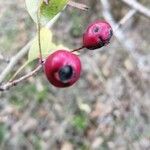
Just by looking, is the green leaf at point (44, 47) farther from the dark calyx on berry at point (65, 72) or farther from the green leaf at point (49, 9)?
the dark calyx on berry at point (65, 72)

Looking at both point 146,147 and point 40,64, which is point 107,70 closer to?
point 146,147

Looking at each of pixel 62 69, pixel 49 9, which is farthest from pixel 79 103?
pixel 62 69

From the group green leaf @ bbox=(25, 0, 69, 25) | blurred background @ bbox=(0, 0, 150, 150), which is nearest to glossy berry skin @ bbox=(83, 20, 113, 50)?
green leaf @ bbox=(25, 0, 69, 25)

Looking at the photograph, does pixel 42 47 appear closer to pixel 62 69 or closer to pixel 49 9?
pixel 49 9

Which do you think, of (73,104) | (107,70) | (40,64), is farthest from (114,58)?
(40,64)

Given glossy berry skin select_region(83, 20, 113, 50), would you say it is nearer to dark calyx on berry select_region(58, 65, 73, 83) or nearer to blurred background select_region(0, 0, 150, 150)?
dark calyx on berry select_region(58, 65, 73, 83)
